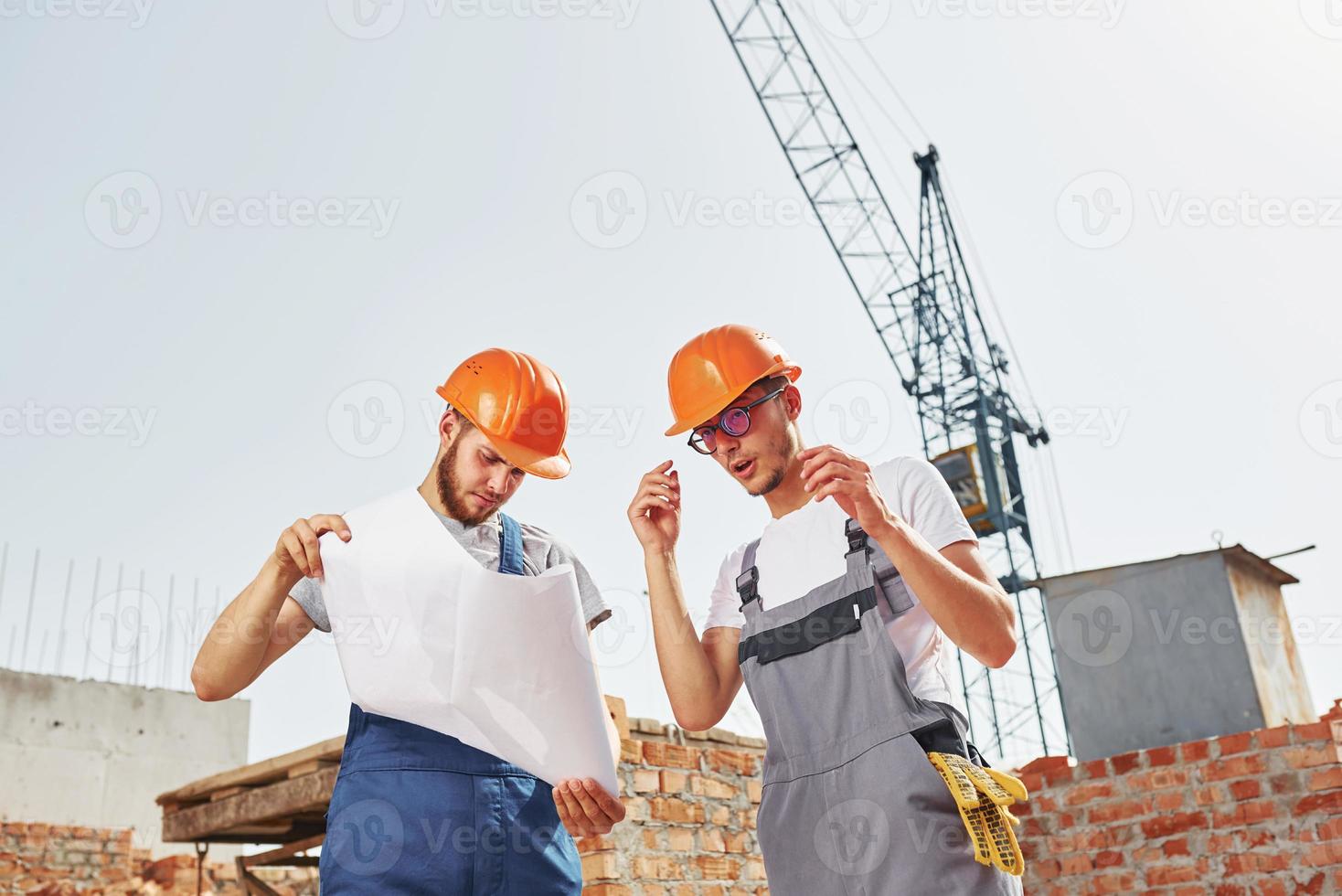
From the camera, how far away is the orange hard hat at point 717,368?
2535 mm

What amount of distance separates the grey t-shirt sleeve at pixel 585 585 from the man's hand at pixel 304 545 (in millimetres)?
514

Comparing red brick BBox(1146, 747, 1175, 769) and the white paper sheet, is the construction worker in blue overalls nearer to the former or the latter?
the white paper sheet

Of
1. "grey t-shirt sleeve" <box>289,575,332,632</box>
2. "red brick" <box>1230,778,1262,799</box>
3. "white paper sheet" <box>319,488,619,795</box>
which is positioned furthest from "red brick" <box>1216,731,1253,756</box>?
"grey t-shirt sleeve" <box>289,575,332,632</box>

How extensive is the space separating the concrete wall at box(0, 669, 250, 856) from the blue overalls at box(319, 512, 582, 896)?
17978 mm

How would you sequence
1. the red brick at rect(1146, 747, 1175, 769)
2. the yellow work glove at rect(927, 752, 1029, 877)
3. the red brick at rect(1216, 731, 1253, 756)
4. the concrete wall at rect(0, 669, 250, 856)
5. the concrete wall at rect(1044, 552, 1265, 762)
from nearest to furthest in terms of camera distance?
the yellow work glove at rect(927, 752, 1029, 877), the red brick at rect(1216, 731, 1253, 756), the red brick at rect(1146, 747, 1175, 769), the concrete wall at rect(1044, 552, 1265, 762), the concrete wall at rect(0, 669, 250, 856)

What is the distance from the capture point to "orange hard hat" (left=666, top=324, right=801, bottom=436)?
254cm

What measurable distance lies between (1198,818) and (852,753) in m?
4.90

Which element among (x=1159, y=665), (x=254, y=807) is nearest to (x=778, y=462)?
(x=254, y=807)

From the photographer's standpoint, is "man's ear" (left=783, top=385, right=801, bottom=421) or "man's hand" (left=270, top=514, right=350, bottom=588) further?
"man's ear" (left=783, top=385, right=801, bottom=421)

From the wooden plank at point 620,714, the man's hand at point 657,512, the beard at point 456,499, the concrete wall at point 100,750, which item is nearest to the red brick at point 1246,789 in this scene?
the wooden plank at point 620,714

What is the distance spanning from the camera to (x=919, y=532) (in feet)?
7.59

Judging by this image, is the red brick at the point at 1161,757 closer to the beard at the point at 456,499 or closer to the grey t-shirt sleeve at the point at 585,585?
the grey t-shirt sleeve at the point at 585,585

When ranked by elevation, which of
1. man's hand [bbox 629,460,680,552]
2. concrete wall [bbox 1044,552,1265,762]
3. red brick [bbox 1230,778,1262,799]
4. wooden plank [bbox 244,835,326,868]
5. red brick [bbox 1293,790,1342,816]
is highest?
concrete wall [bbox 1044,552,1265,762]

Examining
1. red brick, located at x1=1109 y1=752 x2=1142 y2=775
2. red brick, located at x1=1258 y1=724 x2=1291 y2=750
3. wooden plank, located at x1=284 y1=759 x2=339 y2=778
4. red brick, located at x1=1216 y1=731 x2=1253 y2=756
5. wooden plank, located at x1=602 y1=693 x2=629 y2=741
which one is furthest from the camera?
red brick, located at x1=1109 y1=752 x2=1142 y2=775
